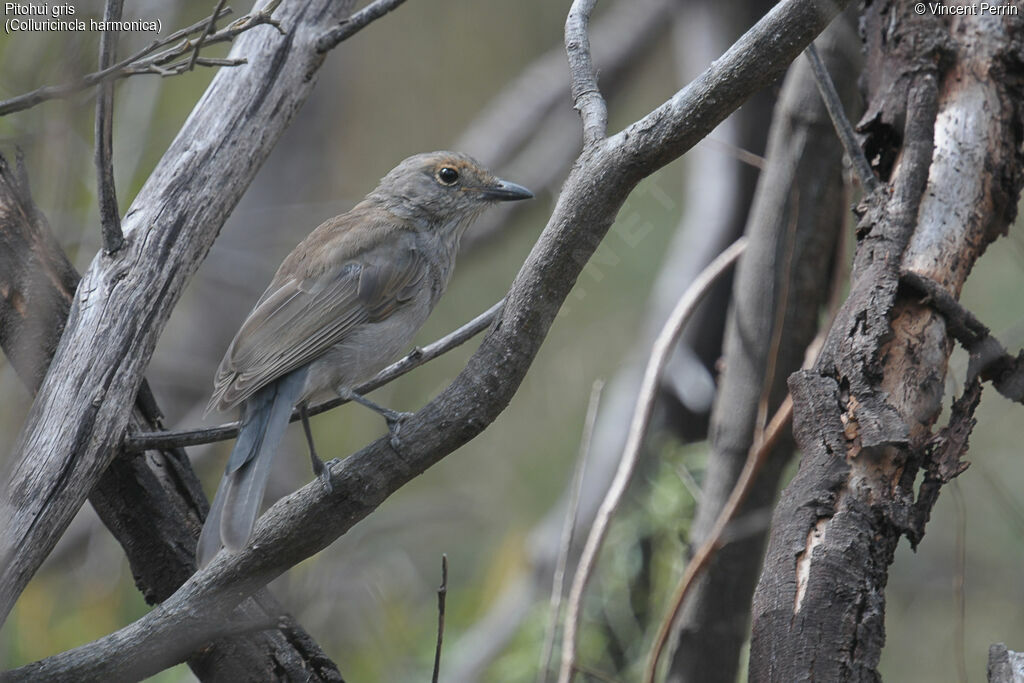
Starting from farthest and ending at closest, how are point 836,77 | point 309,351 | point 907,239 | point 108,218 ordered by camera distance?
point 836,77, point 309,351, point 907,239, point 108,218

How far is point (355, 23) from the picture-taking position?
288cm

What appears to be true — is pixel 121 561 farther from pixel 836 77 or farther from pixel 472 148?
pixel 836 77

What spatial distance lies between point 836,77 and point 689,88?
187 centimetres

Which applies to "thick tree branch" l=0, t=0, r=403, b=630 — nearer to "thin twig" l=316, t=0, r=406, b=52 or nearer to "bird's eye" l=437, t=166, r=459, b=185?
"thin twig" l=316, t=0, r=406, b=52

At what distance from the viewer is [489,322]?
9.00 ft

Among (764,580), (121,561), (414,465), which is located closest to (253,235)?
(121,561)

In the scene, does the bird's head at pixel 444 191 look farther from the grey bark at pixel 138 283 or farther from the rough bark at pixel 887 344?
the rough bark at pixel 887 344

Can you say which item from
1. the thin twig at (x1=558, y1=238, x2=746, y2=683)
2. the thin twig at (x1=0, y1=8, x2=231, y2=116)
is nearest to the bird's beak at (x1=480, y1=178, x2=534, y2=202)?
the thin twig at (x1=558, y1=238, x2=746, y2=683)

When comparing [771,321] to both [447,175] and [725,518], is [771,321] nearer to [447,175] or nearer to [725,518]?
[725,518]

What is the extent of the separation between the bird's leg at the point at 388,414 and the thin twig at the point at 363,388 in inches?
1.8

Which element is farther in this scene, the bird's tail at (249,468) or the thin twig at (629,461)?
the thin twig at (629,461)

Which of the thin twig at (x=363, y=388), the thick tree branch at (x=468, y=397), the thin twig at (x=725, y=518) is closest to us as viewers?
the thick tree branch at (x=468, y=397)

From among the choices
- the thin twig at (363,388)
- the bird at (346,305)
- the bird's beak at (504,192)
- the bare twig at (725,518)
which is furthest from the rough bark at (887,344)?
the bird's beak at (504,192)

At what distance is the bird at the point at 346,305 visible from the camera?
296 cm
